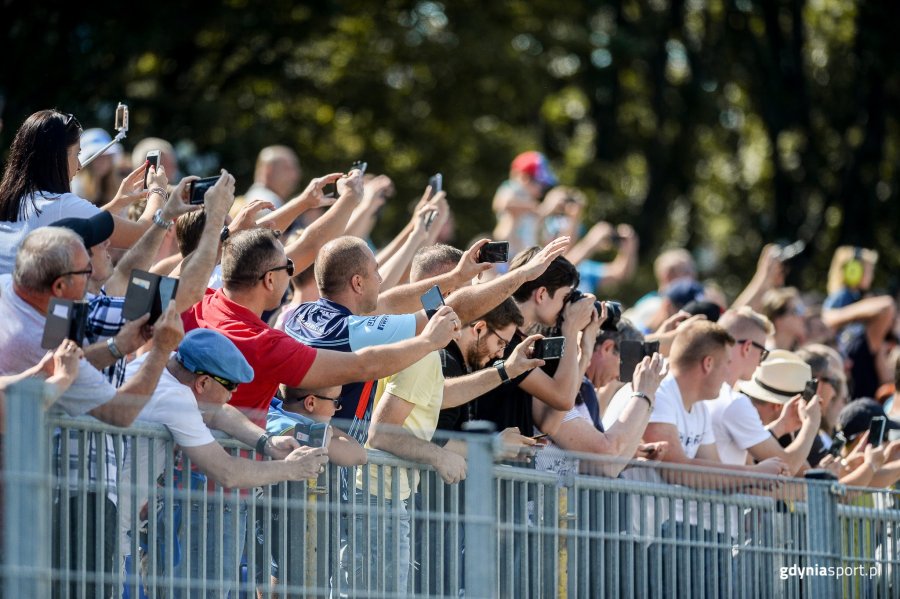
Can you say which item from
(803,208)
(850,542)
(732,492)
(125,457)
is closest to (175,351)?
(125,457)

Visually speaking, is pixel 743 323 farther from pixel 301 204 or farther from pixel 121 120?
pixel 121 120

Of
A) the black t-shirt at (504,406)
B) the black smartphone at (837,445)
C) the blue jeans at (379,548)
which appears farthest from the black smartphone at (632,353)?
the blue jeans at (379,548)

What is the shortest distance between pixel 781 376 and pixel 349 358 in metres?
3.62

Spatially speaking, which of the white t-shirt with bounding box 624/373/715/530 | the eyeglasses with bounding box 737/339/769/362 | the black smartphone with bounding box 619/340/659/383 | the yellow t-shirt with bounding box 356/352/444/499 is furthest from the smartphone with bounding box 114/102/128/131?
the eyeglasses with bounding box 737/339/769/362

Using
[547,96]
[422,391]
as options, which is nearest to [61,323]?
[422,391]

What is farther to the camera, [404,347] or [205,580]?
[404,347]

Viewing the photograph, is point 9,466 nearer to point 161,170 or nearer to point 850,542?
point 161,170

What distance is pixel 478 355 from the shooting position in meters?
7.04

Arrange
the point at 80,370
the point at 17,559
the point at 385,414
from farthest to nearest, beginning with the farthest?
1. the point at 385,414
2. the point at 80,370
3. the point at 17,559

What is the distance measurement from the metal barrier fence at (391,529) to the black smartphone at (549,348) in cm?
59

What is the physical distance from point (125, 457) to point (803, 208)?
75.0 ft

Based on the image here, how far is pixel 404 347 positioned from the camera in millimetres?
5957

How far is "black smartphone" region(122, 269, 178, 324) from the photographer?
517 centimetres

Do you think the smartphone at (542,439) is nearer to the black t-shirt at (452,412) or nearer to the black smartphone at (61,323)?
the black t-shirt at (452,412)
